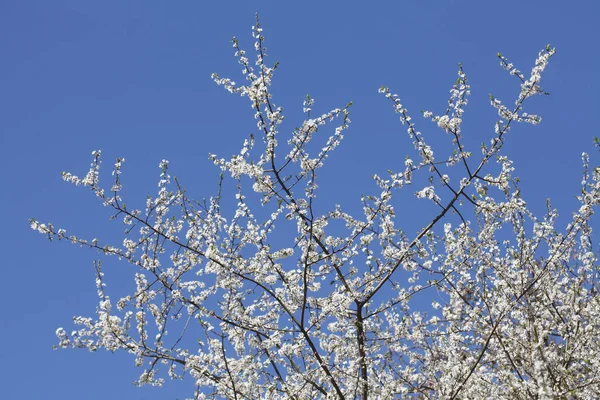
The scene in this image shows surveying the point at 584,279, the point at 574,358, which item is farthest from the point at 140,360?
the point at 584,279

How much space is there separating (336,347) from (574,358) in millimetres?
2720

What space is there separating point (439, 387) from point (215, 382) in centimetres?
225

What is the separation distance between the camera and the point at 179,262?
675cm

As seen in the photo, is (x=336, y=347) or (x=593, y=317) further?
(x=593, y=317)

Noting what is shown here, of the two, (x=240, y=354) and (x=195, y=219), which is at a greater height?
(x=195, y=219)

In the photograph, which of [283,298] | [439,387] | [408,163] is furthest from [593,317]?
[283,298]

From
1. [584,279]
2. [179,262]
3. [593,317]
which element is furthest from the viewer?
[584,279]

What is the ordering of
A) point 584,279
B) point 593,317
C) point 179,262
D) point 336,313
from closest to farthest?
point 336,313
point 179,262
point 593,317
point 584,279

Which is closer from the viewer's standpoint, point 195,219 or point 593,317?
point 195,219

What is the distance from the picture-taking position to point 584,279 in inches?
337

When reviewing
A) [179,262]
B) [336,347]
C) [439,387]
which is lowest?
[439,387]

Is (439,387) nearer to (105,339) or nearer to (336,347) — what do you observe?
(336,347)

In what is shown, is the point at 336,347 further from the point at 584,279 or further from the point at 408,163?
the point at 584,279

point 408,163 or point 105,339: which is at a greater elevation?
point 408,163
